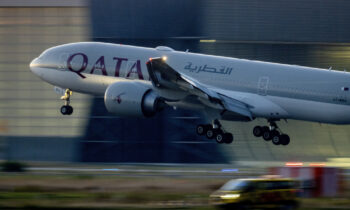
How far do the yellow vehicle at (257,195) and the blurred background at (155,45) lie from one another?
76.2ft

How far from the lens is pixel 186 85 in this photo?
4400 cm

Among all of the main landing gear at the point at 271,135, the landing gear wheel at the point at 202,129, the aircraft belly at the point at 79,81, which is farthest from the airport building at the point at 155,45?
the landing gear wheel at the point at 202,129

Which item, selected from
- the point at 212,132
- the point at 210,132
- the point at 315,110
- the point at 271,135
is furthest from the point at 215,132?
the point at 315,110

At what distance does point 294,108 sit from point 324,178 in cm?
835

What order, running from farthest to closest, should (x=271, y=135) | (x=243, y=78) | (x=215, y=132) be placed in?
(x=271, y=135) → (x=215, y=132) → (x=243, y=78)

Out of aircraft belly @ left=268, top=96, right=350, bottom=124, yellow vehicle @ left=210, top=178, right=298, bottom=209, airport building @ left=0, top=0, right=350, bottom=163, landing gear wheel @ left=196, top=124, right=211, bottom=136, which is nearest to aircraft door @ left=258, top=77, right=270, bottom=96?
aircraft belly @ left=268, top=96, right=350, bottom=124

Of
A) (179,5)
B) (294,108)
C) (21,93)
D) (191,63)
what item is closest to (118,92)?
(191,63)

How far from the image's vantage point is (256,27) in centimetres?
6144

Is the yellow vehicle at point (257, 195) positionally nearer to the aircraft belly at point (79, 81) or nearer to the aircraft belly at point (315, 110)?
the aircraft belly at point (315, 110)

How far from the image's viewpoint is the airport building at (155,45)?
2406 inches

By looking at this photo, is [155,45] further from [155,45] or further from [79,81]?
[79,81]

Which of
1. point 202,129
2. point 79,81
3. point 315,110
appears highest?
point 79,81

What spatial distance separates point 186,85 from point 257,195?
13.6 meters

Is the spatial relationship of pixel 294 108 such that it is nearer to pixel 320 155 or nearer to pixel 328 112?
pixel 328 112
